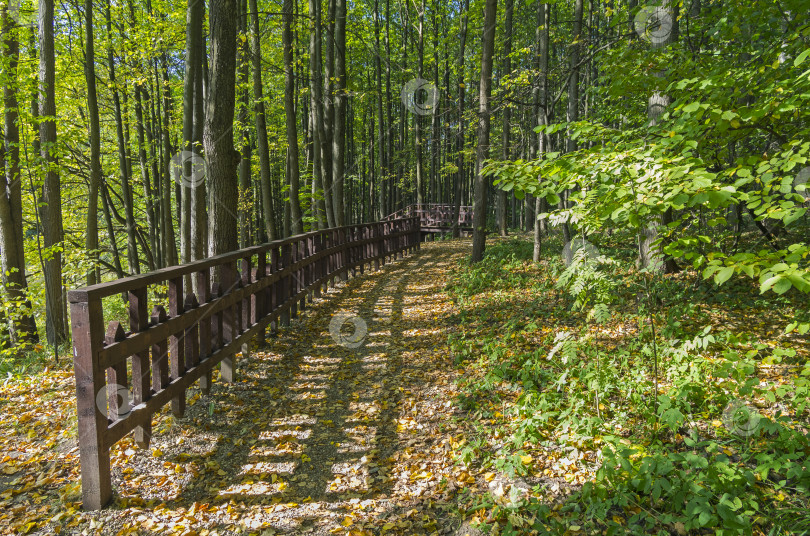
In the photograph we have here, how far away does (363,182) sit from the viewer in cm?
3466

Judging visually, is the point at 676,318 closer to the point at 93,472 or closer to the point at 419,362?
the point at 419,362

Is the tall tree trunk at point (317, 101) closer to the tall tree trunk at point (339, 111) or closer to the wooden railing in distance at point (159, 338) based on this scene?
the tall tree trunk at point (339, 111)

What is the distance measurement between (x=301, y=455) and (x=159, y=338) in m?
1.66

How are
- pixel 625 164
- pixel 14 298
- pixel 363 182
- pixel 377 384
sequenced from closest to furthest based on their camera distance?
pixel 625 164, pixel 377 384, pixel 14 298, pixel 363 182

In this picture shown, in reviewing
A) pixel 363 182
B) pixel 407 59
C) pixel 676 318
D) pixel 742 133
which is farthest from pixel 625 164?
pixel 363 182

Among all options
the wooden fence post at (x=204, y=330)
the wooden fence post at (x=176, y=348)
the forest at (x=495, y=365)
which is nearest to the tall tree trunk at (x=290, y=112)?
the forest at (x=495, y=365)

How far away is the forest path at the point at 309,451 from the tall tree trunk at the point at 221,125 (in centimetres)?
193

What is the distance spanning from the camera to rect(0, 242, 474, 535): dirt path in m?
3.34

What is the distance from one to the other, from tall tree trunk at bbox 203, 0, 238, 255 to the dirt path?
197 centimetres

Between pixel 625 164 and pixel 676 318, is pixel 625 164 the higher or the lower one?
the higher one

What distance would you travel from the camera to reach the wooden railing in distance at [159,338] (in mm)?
3230

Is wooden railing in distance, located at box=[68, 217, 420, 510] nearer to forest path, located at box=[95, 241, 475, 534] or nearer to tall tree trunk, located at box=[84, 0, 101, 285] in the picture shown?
forest path, located at box=[95, 241, 475, 534]

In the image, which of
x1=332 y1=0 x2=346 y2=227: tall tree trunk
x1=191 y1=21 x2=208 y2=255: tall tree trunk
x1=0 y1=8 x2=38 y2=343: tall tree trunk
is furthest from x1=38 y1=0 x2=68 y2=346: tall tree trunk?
x1=332 y1=0 x2=346 y2=227: tall tree trunk

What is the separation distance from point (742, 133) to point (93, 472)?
566cm
